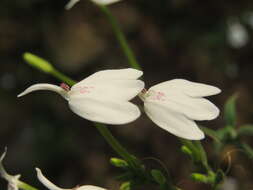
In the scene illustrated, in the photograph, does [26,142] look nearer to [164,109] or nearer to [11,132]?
[11,132]

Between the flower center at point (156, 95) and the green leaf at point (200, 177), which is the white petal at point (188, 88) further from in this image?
the green leaf at point (200, 177)

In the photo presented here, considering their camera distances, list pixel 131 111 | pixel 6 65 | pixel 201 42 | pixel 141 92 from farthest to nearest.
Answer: pixel 6 65
pixel 201 42
pixel 141 92
pixel 131 111

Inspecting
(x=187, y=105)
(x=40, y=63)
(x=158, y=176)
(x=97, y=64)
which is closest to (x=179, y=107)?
(x=187, y=105)

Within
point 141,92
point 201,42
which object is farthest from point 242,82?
point 141,92

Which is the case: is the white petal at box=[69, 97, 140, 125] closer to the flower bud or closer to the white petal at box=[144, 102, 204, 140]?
the white petal at box=[144, 102, 204, 140]

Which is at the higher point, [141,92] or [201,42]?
[141,92]

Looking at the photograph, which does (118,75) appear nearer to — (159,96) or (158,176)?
(159,96)

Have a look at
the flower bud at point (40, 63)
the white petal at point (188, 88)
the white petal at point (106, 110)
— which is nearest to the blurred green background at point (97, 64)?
the flower bud at point (40, 63)
